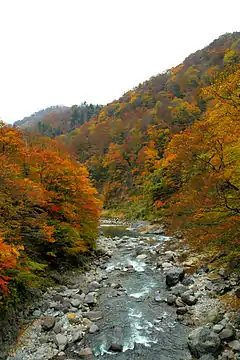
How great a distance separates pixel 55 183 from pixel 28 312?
646 centimetres

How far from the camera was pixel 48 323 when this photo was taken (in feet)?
30.1

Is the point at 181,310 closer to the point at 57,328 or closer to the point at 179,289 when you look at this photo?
the point at 179,289

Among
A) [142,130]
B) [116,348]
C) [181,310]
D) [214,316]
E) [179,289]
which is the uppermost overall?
[142,130]

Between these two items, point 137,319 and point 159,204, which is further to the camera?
point 159,204

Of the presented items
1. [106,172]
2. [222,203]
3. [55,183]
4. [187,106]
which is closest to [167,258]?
[55,183]

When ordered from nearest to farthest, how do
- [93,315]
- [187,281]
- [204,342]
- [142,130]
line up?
[204,342]
[93,315]
[187,281]
[142,130]

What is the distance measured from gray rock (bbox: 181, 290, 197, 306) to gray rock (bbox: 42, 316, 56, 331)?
218 inches

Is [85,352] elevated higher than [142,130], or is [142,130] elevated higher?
[142,130]

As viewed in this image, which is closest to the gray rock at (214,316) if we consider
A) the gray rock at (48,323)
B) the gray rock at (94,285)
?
the gray rock at (48,323)

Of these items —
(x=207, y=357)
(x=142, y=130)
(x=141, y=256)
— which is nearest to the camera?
(x=207, y=357)

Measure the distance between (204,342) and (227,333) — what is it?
95cm

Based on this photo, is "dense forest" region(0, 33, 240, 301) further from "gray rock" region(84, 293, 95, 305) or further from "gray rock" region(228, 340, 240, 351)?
Result: "gray rock" region(84, 293, 95, 305)

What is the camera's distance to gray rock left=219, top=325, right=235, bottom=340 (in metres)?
7.77

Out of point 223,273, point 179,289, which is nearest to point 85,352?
point 179,289
